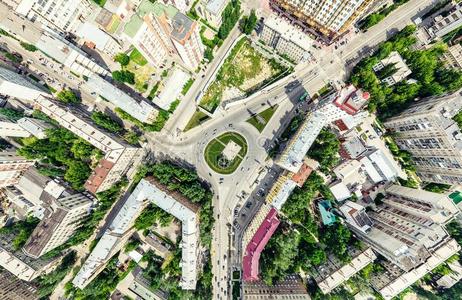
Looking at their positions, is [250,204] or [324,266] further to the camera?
[250,204]

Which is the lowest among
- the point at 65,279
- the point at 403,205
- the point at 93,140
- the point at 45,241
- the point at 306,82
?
the point at 65,279

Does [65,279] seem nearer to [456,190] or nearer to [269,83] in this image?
[269,83]

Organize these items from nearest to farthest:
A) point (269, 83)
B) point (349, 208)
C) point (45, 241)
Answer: point (45, 241) < point (349, 208) < point (269, 83)

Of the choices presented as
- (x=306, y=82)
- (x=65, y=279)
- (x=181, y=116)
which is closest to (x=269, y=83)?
(x=306, y=82)

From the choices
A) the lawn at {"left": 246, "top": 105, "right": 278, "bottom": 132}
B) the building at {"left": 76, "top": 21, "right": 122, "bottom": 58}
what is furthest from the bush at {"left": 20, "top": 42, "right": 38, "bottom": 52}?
the lawn at {"left": 246, "top": 105, "right": 278, "bottom": 132}

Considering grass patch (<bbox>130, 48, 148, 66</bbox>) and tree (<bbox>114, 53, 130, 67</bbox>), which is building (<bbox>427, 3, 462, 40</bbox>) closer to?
grass patch (<bbox>130, 48, 148, 66</bbox>)

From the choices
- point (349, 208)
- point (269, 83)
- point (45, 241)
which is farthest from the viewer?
point (269, 83)
